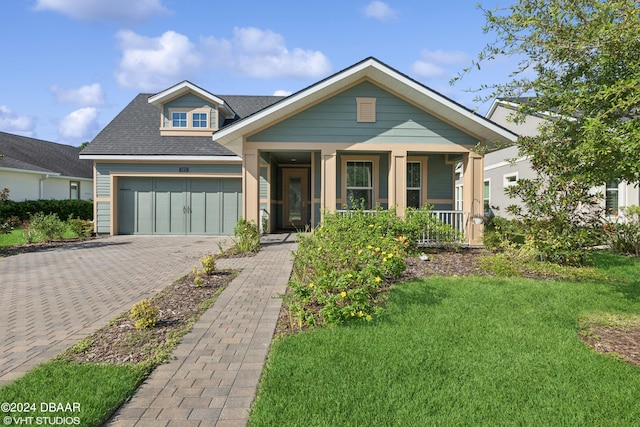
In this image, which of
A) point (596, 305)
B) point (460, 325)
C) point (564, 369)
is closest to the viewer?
point (564, 369)

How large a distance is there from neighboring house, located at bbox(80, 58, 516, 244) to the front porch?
36 mm

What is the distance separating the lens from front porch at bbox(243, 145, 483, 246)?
1106cm

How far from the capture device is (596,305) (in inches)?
209

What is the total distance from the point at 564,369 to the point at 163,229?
15.4 metres

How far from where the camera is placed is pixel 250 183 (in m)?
11.2

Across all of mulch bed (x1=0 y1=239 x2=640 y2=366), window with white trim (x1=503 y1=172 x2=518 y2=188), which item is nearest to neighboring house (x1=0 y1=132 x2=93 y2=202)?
mulch bed (x1=0 y1=239 x2=640 y2=366)

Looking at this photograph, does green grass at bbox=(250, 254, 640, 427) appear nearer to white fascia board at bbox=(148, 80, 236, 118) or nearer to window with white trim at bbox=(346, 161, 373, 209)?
window with white trim at bbox=(346, 161, 373, 209)

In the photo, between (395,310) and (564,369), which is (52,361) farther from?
(564,369)

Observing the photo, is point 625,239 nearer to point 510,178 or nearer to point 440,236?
point 440,236

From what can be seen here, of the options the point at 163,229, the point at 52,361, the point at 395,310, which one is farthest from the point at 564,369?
the point at 163,229

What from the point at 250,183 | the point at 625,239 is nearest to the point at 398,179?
the point at 250,183

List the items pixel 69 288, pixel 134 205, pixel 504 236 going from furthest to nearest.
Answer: pixel 134 205 → pixel 504 236 → pixel 69 288

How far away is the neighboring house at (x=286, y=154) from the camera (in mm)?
10844

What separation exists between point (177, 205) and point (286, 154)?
219 inches
